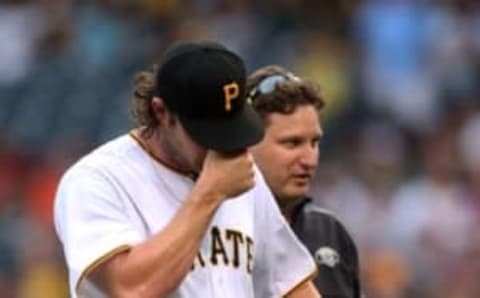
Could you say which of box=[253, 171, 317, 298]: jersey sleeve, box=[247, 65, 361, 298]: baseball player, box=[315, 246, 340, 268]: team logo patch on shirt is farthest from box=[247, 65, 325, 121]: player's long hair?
box=[253, 171, 317, 298]: jersey sleeve

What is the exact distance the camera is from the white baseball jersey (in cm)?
552

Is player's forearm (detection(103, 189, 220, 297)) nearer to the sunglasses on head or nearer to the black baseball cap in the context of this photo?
the black baseball cap

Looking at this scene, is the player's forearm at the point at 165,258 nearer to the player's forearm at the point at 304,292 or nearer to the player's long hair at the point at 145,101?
the player's long hair at the point at 145,101

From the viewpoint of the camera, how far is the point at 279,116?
7.01 metres

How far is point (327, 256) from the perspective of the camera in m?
6.95

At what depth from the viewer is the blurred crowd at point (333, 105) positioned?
43.7ft

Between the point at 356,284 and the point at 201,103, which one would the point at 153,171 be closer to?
the point at 201,103

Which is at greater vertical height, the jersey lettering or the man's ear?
the man's ear

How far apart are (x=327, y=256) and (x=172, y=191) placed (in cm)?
134

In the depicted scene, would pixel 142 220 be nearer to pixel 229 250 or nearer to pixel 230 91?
pixel 229 250

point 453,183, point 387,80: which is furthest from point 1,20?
point 453,183

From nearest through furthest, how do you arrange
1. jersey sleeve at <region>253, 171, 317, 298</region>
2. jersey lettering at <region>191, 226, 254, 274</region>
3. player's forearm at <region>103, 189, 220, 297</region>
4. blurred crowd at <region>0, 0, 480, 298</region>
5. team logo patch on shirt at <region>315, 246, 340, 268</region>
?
player's forearm at <region>103, 189, 220, 297</region> < jersey lettering at <region>191, 226, 254, 274</region> < jersey sleeve at <region>253, 171, 317, 298</region> < team logo patch on shirt at <region>315, 246, 340, 268</region> < blurred crowd at <region>0, 0, 480, 298</region>

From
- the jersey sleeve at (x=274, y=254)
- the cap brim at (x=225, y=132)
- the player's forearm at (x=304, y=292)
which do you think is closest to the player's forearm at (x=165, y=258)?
the cap brim at (x=225, y=132)

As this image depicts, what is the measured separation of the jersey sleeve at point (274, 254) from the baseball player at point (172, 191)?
18cm
